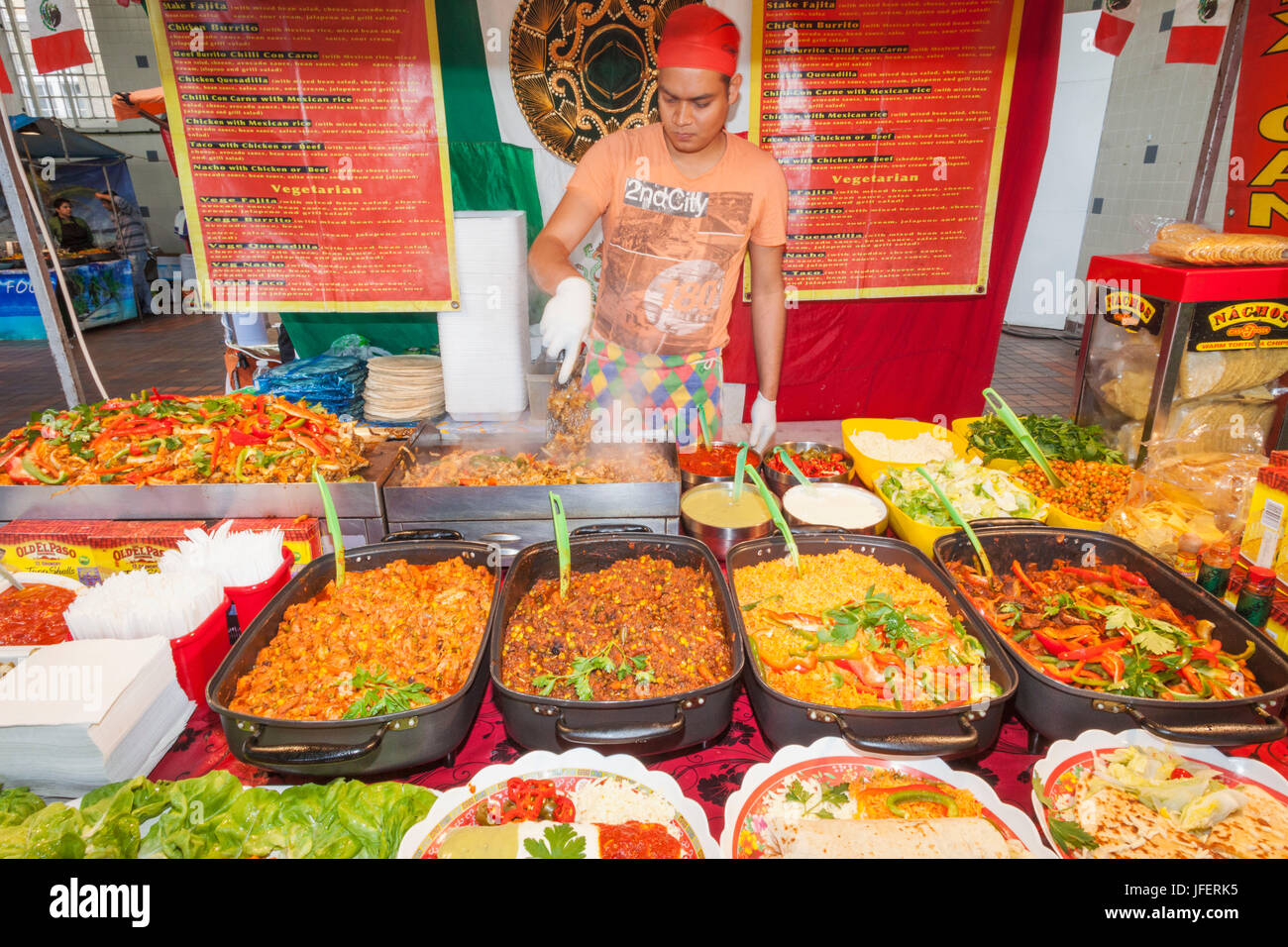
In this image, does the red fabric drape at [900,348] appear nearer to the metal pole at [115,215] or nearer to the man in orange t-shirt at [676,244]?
the man in orange t-shirt at [676,244]

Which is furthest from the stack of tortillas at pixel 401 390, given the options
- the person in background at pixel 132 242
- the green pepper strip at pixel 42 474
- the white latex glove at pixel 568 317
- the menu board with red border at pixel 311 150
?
the person in background at pixel 132 242

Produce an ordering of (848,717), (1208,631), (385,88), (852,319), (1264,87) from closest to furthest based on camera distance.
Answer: (848,717), (1208,631), (1264,87), (385,88), (852,319)

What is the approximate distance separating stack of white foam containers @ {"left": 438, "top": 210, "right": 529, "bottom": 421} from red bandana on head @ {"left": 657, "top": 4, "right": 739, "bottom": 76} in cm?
165

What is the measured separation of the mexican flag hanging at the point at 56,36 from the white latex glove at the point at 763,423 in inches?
133

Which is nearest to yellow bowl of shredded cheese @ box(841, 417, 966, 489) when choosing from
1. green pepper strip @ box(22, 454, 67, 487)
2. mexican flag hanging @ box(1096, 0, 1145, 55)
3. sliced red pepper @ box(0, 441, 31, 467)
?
mexican flag hanging @ box(1096, 0, 1145, 55)

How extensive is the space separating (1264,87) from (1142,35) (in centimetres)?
807

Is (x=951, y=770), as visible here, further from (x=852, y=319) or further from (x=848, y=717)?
(x=852, y=319)

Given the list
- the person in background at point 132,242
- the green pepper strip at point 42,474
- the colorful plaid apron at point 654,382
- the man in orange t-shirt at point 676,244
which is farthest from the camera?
the person in background at point 132,242

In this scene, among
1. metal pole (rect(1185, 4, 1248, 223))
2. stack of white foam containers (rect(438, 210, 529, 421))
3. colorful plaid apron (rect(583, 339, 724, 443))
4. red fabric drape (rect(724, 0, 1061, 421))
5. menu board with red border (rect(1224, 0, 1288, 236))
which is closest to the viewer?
menu board with red border (rect(1224, 0, 1288, 236))

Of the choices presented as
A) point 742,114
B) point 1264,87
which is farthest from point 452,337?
point 1264,87

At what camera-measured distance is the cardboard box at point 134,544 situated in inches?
90.1

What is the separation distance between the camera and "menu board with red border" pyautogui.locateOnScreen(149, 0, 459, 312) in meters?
3.77

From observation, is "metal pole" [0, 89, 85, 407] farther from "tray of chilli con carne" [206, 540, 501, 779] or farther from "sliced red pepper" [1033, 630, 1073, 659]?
"sliced red pepper" [1033, 630, 1073, 659]

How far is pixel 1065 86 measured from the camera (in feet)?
33.3
